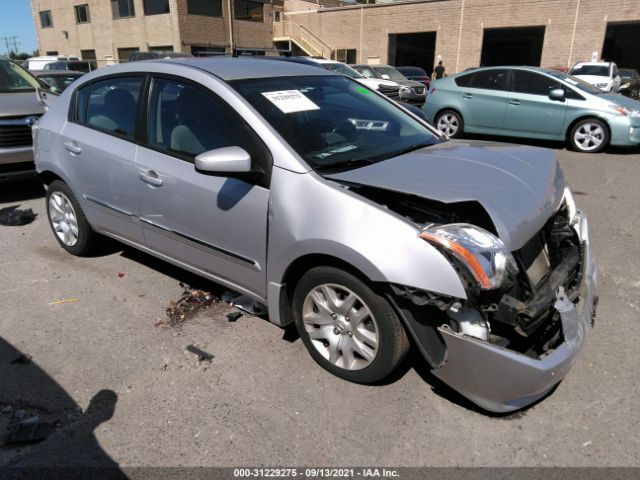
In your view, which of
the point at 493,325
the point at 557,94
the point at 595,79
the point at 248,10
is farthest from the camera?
the point at 248,10

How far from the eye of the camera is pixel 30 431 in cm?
251

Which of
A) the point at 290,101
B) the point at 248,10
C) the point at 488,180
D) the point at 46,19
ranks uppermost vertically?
the point at 248,10

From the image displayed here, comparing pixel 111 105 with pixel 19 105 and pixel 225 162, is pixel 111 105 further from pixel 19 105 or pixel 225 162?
pixel 19 105

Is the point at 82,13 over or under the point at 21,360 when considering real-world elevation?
over

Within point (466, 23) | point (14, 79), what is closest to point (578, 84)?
point (14, 79)

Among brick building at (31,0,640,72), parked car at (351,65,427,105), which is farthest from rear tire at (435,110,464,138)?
brick building at (31,0,640,72)

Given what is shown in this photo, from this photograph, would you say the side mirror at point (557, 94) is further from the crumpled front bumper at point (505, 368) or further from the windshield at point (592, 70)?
the windshield at point (592, 70)

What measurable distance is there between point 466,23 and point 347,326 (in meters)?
31.1

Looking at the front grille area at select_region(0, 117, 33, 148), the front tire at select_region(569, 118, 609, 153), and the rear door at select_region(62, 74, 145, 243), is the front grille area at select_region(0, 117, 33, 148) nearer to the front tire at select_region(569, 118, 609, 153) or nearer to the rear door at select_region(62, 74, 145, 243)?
the rear door at select_region(62, 74, 145, 243)

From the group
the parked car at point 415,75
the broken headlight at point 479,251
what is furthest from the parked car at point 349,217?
the parked car at point 415,75

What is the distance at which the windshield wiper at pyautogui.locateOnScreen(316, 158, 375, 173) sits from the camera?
281cm

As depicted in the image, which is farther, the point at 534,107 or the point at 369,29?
the point at 369,29

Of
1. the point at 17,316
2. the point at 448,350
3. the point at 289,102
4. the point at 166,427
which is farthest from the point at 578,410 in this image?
the point at 17,316

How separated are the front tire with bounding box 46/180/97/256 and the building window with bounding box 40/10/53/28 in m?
44.1
